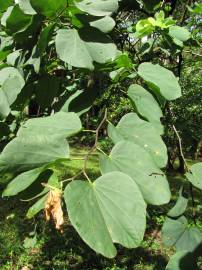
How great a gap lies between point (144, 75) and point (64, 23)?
0.22 meters

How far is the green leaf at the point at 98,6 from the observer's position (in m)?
0.83

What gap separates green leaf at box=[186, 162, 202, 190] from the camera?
0.89 m

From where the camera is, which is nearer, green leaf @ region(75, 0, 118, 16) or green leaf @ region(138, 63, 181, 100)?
green leaf @ region(75, 0, 118, 16)

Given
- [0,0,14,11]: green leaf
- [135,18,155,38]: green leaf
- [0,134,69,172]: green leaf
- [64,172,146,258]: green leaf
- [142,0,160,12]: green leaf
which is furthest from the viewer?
[142,0,160,12]: green leaf

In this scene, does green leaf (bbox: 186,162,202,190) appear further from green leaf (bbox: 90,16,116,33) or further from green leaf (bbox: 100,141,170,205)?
green leaf (bbox: 90,16,116,33)

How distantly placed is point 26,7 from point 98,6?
147mm

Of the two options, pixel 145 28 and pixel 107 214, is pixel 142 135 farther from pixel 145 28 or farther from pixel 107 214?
pixel 145 28

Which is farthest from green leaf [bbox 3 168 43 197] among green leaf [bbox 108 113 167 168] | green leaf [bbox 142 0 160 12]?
green leaf [bbox 142 0 160 12]

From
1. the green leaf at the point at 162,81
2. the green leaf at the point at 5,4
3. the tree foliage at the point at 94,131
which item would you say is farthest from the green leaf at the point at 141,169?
the green leaf at the point at 5,4

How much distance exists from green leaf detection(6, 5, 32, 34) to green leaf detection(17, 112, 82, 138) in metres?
0.22

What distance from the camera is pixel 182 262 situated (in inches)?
32.5

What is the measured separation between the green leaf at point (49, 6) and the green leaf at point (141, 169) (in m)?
0.31

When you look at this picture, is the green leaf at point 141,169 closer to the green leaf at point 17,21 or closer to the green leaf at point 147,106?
the green leaf at point 147,106

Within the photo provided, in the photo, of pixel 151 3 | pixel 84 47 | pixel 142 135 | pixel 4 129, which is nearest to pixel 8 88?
pixel 4 129
